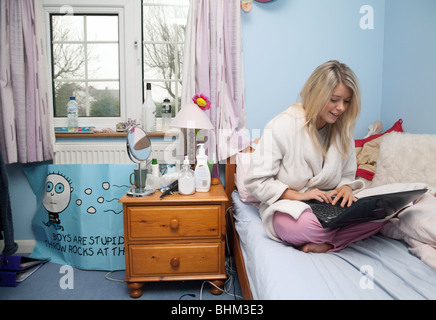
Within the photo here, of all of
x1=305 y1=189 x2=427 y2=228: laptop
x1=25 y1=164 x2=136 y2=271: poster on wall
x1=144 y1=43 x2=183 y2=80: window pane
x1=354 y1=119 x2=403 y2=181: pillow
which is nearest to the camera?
x1=305 y1=189 x2=427 y2=228: laptop

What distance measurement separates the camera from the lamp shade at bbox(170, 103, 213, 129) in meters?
1.58

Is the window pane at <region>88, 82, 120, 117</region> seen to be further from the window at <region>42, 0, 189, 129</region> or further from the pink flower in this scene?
the pink flower

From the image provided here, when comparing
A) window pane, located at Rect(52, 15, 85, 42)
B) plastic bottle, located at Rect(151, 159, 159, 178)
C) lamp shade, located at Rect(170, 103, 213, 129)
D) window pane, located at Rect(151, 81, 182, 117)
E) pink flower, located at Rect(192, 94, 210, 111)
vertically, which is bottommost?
plastic bottle, located at Rect(151, 159, 159, 178)

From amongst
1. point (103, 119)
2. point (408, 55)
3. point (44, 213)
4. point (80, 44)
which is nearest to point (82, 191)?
point (44, 213)

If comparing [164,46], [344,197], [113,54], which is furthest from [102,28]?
[344,197]

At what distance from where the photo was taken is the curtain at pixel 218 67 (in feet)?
5.92

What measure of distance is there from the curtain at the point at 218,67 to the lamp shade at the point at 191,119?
0.20 meters

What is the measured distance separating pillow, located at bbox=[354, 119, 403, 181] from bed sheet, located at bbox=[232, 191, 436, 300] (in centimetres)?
57

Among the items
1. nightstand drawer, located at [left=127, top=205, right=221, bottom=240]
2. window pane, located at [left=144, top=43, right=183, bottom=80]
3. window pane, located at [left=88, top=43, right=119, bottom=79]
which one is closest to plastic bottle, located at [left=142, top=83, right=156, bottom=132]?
window pane, located at [left=144, top=43, right=183, bottom=80]

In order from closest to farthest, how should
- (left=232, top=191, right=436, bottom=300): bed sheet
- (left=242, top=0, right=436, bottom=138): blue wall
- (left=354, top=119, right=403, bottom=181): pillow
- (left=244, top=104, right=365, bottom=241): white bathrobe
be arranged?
(left=232, top=191, right=436, bottom=300): bed sheet, (left=244, top=104, right=365, bottom=241): white bathrobe, (left=354, top=119, right=403, bottom=181): pillow, (left=242, top=0, right=436, bottom=138): blue wall

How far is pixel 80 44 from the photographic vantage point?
6.59ft

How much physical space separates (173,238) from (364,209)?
89cm

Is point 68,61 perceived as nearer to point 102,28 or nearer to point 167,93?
point 102,28

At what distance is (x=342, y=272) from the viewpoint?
0.88m
